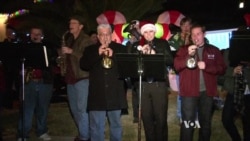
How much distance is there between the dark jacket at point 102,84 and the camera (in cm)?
704

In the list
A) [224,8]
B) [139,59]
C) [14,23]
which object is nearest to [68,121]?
[139,59]

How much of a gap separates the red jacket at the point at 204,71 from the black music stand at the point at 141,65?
554mm

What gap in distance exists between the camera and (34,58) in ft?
25.0

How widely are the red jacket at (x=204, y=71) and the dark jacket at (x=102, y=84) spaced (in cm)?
105

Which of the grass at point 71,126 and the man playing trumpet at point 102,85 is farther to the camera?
the grass at point 71,126

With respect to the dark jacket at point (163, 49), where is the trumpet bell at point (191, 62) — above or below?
below

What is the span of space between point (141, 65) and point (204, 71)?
1.17 m

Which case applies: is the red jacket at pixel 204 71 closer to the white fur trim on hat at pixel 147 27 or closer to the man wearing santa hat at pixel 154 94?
the man wearing santa hat at pixel 154 94

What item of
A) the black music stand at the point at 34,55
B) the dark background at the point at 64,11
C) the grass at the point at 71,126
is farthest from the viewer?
the dark background at the point at 64,11

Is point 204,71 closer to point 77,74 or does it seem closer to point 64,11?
point 77,74

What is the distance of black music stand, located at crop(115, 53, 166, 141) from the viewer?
6391 millimetres

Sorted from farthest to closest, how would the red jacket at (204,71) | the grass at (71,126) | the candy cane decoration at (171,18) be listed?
the candy cane decoration at (171,18), the grass at (71,126), the red jacket at (204,71)

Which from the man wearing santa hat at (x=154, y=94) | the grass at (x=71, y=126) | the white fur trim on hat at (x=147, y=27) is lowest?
the grass at (x=71, y=126)

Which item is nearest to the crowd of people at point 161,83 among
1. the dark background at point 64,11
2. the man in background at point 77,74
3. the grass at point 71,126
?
the man in background at point 77,74
